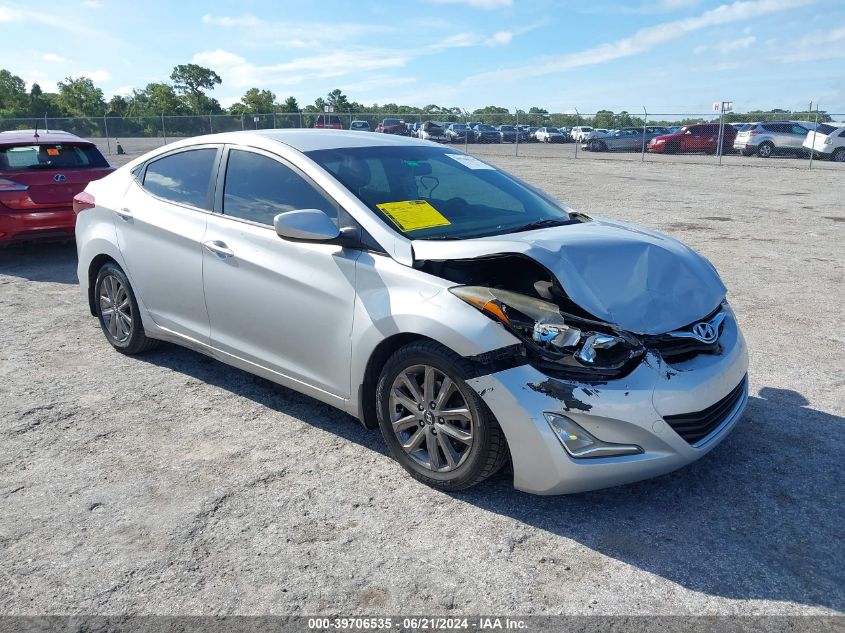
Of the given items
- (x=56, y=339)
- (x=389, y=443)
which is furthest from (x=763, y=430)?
(x=56, y=339)

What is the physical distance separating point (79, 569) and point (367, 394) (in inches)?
57.5

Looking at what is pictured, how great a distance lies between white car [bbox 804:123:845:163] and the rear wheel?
5.08ft

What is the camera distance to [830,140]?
26.1 metres

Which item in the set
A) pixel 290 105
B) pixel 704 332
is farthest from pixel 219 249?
pixel 290 105

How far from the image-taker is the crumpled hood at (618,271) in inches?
130

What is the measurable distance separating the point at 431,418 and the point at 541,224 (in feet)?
4.66

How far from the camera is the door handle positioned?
4.20 meters

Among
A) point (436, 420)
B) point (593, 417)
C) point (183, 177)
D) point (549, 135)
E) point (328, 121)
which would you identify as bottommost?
point (436, 420)

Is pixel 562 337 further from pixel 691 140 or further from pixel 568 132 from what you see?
pixel 568 132

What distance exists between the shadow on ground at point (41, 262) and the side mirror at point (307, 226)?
513 cm

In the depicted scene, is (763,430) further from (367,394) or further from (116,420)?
(116,420)

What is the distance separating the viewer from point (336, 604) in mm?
2676

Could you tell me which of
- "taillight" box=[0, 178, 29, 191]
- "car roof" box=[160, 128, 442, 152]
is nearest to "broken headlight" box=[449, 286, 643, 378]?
"car roof" box=[160, 128, 442, 152]

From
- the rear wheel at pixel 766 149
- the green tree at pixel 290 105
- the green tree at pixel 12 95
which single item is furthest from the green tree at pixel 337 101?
the rear wheel at pixel 766 149
